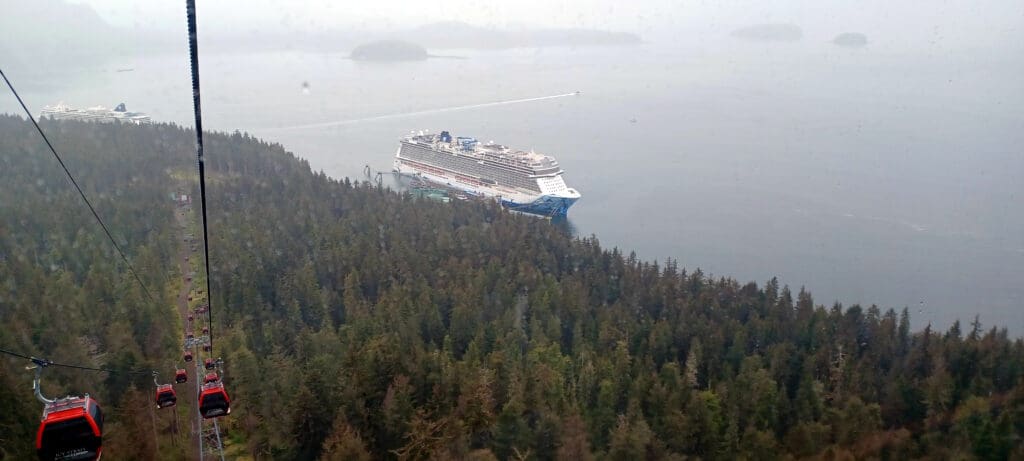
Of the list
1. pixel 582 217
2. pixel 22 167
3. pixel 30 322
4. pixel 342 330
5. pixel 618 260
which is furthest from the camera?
pixel 582 217

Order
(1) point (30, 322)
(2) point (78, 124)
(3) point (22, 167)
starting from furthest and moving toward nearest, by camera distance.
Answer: (2) point (78, 124), (3) point (22, 167), (1) point (30, 322)

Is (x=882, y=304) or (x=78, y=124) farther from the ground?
(x=78, y=124)

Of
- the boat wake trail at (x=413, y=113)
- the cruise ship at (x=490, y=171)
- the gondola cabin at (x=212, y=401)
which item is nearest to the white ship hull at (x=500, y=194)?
the cruise ship at (x=490, y=171)

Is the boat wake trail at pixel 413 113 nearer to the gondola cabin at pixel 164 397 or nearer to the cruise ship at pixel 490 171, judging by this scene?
the cruise ship at pixel 490 171

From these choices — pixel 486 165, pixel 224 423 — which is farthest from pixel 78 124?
pixel 224 423

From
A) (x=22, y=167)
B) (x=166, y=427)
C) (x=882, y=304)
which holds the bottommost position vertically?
(x=882, y=304)

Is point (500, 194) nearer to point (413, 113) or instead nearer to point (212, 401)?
point (413, 113)

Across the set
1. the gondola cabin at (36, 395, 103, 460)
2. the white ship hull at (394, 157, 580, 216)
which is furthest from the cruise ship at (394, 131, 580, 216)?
the gondola cabin at (36, 395, 103, 460)

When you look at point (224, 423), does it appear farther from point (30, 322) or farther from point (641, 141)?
point (641, 141)
